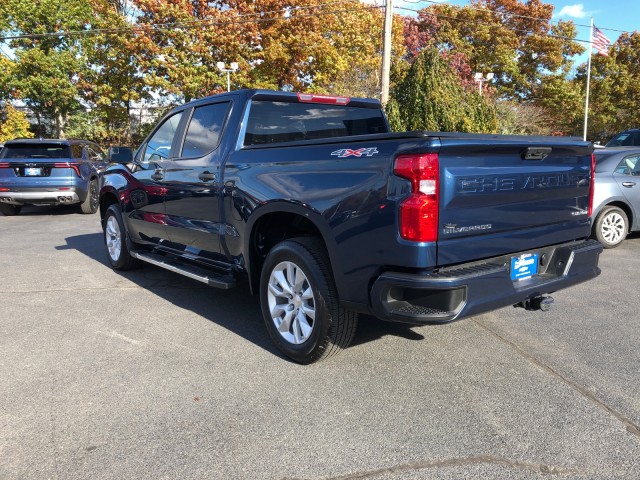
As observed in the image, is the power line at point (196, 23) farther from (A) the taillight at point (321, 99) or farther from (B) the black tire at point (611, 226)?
(A) the taillight at point (321, 99)

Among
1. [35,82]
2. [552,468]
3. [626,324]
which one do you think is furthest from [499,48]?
[552,468]

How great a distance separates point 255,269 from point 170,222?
144cm

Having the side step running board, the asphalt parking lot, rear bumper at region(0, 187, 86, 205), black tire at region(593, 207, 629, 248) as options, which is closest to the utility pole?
rear bumper at region(0, 187, 86, 205)

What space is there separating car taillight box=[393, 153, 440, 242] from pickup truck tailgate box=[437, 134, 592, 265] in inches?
2.1

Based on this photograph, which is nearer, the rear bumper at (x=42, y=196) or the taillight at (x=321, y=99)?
the taillight at (x=321, y=99)

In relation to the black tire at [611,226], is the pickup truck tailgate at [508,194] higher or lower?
higher

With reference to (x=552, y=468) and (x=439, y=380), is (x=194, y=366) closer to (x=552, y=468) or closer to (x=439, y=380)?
(x=439, y=380)

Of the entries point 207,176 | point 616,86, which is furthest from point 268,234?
point 616,86

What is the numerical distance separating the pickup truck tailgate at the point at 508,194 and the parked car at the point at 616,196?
14.5ft

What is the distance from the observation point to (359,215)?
10.2ft

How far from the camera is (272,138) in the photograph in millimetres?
4500

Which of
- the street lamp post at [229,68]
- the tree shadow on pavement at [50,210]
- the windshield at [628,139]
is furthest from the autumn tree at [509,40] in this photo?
the tree shadow on pavement at [50,210]

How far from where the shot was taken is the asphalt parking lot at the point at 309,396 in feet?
8.46

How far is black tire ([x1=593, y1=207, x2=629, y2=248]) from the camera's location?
7.86m
